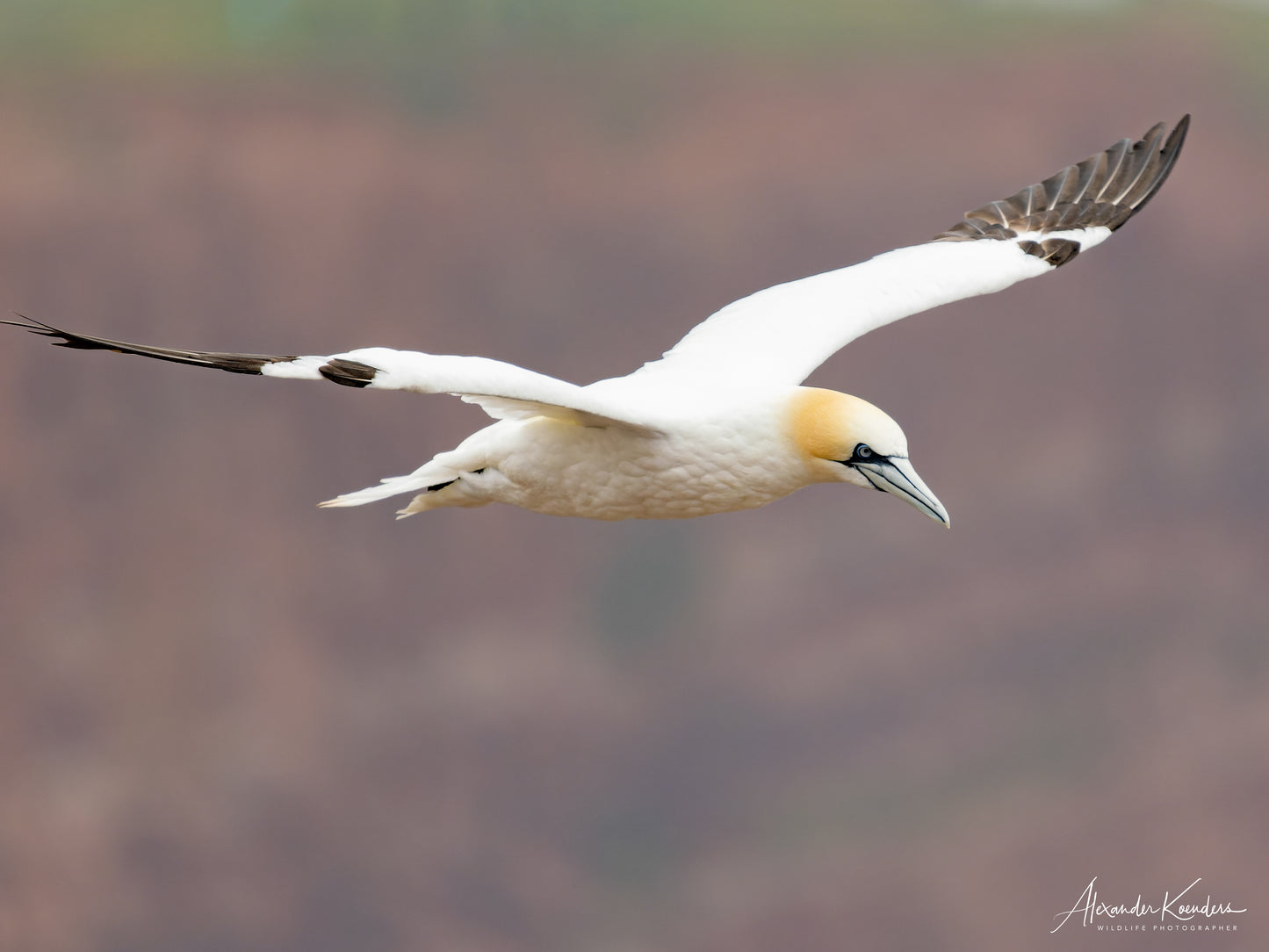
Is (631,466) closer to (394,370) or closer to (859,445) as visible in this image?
(859,445)

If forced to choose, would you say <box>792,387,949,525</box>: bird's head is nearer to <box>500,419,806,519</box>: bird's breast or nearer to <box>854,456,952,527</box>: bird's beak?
<box>854,456,952,527</box>: bird's beak

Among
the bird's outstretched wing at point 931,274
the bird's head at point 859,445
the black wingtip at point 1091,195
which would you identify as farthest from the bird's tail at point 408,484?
the black wingtip at point 1091,195

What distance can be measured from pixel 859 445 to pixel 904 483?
9.5 inches

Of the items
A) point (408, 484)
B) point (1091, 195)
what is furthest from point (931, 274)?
point (408, 484)

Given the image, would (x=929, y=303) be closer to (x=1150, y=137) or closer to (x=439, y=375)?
(x=1150, y=137)

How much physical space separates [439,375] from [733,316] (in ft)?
9.11

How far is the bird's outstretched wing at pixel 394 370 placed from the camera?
6559 millimetres

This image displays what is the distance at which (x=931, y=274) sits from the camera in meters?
9.13

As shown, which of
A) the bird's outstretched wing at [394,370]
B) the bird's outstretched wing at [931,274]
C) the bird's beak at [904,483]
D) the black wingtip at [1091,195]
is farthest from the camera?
the black wingtip at [1091,195]

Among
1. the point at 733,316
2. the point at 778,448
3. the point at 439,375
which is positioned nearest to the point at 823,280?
the point at 733,316

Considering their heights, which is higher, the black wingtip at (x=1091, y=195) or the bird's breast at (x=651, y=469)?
the black wingtip at (x=1091, y=195)

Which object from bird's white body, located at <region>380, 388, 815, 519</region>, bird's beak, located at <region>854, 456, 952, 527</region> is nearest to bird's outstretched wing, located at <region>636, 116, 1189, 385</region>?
bird's white body, located at <region>380, 388, 815, 519</region>

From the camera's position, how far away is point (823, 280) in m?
9.25

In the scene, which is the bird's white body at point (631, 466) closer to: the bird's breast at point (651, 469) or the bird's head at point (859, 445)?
the bird's breast at point (651, 469)
